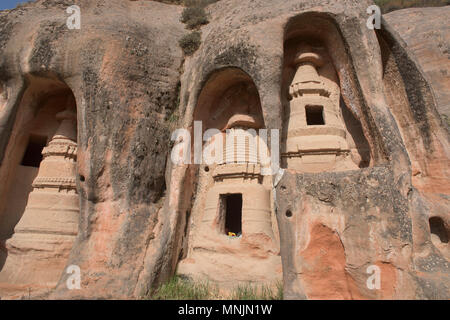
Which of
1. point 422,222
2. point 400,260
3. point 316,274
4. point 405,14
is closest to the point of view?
point 400,260

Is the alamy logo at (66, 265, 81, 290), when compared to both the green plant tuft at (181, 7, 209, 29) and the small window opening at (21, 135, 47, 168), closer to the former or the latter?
the small window opening at (21, 135, 47, 168)

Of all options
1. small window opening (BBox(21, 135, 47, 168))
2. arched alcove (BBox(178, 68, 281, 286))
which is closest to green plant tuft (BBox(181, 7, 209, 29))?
arched alcove (BBox(178, 68, 281, 286))

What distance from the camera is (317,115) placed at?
24.2 ft

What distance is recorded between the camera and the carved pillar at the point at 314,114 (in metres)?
6.01

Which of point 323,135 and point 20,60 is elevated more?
point 20,60

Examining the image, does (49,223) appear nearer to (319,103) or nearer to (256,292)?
(256,292)

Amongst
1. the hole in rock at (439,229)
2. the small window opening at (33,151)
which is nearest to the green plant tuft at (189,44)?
the small window opening at (33,151)

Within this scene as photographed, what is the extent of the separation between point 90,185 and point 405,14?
11.2 metres

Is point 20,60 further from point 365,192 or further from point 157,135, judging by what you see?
point 365,192

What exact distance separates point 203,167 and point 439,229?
5.06 metres

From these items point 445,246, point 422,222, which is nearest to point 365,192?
point 422,222

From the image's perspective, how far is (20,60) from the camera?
7027mm

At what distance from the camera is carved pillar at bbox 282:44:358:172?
6.01 meters

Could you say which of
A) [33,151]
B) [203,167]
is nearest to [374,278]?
[203,167]
